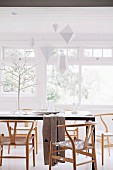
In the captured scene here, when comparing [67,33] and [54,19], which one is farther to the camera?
[54,19]

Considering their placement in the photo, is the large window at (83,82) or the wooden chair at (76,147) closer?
the wooden chair at (76,147)

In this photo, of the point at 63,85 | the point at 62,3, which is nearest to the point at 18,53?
the point at 63,85

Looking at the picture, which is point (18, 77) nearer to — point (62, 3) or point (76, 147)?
point (62, 3)

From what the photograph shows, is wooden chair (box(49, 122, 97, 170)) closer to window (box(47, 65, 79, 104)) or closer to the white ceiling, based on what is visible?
the white ceiling

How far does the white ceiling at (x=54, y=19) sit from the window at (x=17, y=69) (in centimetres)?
49

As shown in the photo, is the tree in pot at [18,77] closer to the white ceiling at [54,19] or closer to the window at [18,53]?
the window at [18,53]

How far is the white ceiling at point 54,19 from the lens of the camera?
5.07 m

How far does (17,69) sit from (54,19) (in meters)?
1.73

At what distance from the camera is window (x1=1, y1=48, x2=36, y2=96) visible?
6.74m

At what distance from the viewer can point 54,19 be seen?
5.54 m

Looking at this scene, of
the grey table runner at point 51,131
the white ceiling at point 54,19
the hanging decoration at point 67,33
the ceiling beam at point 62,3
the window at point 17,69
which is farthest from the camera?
the window at point 17,69

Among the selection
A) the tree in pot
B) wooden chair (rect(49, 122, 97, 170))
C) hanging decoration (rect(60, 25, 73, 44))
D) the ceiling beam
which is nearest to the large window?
the tree in pot

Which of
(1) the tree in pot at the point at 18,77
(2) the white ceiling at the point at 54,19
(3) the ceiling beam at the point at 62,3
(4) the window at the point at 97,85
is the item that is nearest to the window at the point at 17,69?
(1) the tree in pot at the point at 18,77

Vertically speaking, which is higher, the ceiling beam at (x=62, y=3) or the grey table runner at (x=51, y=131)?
the ceiling beam at (x=62, y=3)
